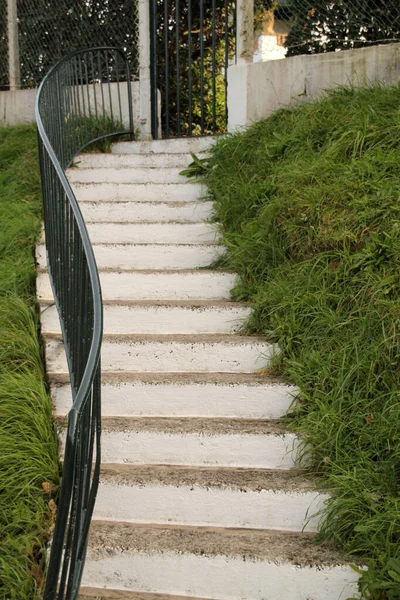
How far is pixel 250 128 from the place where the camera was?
6012 millimetres

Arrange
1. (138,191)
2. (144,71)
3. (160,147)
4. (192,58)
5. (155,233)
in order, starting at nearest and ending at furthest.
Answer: (155,233), (138,191), (160,147), (144,71), (192,58)

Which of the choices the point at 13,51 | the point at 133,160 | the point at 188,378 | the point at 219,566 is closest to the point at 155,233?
the point at 133,160

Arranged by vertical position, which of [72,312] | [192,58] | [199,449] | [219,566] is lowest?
[219,566]

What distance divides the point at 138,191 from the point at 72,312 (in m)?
2.53

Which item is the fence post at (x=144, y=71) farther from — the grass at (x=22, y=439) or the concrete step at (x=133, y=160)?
the grass at (x=22, y=439)

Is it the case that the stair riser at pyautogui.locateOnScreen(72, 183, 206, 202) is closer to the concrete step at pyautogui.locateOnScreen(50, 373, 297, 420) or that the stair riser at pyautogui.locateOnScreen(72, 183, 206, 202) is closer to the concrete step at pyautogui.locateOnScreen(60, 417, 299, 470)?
the concrete step at pyautogui.locateOnScreen(50, 373, 297, 420)

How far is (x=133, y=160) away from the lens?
6.35m

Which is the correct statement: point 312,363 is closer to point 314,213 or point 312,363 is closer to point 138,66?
point 314,213

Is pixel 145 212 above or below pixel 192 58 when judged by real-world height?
below

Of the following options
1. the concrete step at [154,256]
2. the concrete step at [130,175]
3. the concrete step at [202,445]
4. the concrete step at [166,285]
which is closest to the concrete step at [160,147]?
the concrete step at [130,175]

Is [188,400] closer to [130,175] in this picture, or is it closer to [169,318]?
[169,318]

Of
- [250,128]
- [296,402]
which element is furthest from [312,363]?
[250,128]

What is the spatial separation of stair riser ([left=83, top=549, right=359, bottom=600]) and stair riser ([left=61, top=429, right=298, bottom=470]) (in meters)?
0.59

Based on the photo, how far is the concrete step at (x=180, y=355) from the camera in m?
3.93
